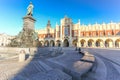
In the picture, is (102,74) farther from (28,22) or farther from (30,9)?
(30,9)

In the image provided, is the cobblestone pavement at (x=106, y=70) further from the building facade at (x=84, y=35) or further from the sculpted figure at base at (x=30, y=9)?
the building facade at (x=84, y=35)

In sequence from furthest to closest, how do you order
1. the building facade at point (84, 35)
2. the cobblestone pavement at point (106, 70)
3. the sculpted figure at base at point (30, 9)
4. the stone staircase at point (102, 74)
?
1. the building facade at point (84, 35)
2. the sculpted figure at base at point (30, 9)
3. the cobblestone pavement at point (106, 70)
4. the stone staircase at point (102, 74)

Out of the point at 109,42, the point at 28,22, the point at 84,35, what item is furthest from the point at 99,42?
the point at 28,22

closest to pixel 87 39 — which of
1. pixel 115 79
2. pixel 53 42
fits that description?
pixel 53 42

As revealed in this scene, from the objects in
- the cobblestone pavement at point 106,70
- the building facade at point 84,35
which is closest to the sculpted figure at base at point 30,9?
the cobblestone pavement at point 106,70

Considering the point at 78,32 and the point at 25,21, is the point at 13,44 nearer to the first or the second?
the point at 25,21

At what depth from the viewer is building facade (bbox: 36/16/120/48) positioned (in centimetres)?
3909

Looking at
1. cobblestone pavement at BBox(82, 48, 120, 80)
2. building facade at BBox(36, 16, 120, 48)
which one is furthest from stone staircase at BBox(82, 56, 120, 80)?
building facade at BBox(36, 16, 120, 48)

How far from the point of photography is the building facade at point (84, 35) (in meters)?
39.1

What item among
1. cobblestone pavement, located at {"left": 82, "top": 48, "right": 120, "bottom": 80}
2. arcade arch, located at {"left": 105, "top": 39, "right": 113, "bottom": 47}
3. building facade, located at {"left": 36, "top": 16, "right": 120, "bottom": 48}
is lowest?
cobblestone pavement, located at {"left": 82, "top": 48, "right": 120, "bottom": 80}

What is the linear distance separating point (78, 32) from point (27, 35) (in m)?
30.3

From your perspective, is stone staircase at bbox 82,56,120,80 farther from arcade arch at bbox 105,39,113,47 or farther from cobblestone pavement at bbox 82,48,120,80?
arcade arch at bbox 105,39,113,47

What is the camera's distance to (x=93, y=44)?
4059cm

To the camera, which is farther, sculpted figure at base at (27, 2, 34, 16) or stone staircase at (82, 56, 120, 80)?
sculpted figure at base at (27, 2, 34, 16)
